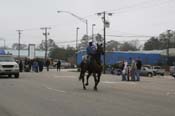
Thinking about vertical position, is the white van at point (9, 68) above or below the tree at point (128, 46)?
below

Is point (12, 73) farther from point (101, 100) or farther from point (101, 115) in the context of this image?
point (101, 115)

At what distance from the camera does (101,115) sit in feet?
41.9

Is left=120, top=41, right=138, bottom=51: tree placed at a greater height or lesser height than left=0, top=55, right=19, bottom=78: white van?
greater

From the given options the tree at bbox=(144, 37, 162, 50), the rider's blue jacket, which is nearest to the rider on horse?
the rider's blue jacket

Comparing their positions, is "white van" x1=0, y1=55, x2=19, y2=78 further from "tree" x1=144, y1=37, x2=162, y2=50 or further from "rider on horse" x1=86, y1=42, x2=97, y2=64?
"tree" x1=144, y1=37, x2=162, y2=50

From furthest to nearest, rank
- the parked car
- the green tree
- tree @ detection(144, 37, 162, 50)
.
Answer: the green tree < tree @ detection(144, 37, 162, 50) < the parked car

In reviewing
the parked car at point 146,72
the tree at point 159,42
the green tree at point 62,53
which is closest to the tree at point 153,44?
the tree at point 159,42

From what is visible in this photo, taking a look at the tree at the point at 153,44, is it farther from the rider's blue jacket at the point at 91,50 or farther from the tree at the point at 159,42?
the rider's blue jacket at the point at 91,50

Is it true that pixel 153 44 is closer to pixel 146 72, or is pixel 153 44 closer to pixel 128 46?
pixel 128 46

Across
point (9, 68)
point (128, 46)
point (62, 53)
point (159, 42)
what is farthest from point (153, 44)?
point (9, 68)

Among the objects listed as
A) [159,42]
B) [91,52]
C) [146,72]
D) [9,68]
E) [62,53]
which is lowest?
[146,72]

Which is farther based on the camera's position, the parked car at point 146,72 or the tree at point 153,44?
the tree at point 153,44

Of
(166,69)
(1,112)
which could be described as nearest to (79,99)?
(1,112)

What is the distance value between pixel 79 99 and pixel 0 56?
22.1 meters
